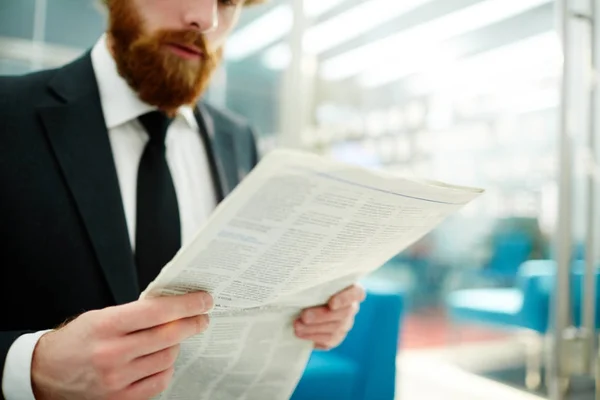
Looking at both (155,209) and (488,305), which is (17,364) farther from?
(488,305)

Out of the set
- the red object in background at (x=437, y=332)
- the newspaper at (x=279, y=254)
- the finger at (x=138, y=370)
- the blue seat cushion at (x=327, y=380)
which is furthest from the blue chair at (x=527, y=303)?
the finger at (x=138, y=370)

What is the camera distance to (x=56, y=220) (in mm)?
714

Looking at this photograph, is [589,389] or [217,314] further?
[589,389]

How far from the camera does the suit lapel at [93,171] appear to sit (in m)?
0.72

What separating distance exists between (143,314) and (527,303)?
234cm

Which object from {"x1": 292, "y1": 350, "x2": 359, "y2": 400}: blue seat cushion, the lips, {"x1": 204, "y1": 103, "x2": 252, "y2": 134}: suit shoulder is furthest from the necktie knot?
{"x1": 292, "y1": 350, "x2": 359, "y2": 400}: blue seat cushion

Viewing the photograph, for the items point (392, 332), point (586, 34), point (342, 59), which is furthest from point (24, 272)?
point (342, 59)

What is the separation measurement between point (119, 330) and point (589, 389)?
90.8 inches

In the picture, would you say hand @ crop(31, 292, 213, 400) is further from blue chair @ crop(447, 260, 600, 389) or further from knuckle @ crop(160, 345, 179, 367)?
blue chair @ crop(447, 260, 600, 389)

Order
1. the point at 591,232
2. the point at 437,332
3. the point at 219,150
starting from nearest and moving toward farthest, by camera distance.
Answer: the point at 219,150, the point at 591,232, the point at 437,332

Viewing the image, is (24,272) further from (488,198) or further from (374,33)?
(374,33)

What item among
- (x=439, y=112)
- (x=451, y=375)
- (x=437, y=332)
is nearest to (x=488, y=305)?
(x=451, y=375)

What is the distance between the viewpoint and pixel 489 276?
3066 millimetres

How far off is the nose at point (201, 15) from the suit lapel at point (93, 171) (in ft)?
0.65
